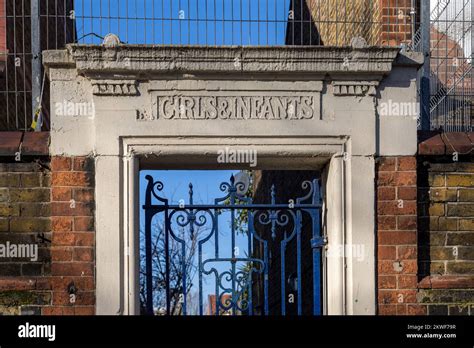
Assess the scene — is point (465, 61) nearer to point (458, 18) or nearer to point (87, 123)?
point (458, 18)

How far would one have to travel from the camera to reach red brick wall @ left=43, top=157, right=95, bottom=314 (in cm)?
634

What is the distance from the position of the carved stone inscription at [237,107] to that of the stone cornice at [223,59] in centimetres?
22

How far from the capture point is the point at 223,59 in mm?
6480

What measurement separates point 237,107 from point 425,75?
177 centimetres

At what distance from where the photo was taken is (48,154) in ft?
21.2

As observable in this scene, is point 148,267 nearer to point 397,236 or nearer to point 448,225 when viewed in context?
point 397,236

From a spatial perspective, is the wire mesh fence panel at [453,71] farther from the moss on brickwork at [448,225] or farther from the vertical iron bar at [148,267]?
the vertical iron bar at [148,267]

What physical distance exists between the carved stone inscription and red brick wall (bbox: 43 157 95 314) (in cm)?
80

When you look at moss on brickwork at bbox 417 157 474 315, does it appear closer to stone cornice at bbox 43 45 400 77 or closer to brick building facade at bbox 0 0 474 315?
brick building facade at bbox 0 0 474 315

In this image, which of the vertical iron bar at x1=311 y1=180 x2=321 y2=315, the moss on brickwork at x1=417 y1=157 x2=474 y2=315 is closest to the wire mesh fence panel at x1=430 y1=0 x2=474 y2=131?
the moss on brickwork at x1=417 y1=157 x2=474 y2=315

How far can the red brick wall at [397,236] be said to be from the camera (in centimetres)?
650

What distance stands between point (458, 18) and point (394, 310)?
407cm

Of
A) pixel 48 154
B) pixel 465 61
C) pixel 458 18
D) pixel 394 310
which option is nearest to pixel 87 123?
pixel 48 154

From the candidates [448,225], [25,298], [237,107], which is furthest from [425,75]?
[25,298]
